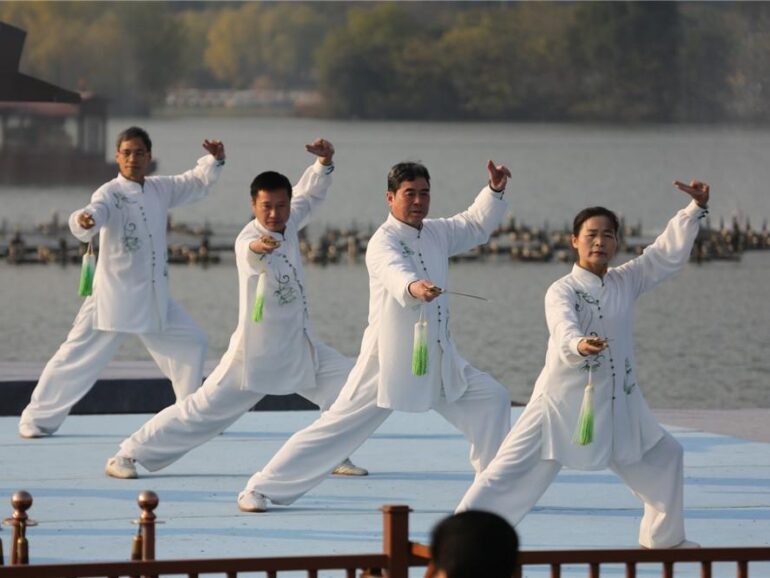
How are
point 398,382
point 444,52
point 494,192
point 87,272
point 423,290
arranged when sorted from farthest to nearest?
point 444,52 < point 87,272 < point 494,192 < point 398,382 < point 423,290

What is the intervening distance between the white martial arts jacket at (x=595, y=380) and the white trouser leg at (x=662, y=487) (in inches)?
1.8

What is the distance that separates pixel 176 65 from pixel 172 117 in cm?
173

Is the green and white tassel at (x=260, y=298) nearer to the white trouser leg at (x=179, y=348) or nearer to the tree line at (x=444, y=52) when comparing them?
the white trouser leg at (x=179, y=348)

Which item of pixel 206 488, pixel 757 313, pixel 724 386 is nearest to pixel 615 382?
pixel 206 488

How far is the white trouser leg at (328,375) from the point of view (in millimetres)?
7340

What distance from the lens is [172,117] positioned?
36844mm

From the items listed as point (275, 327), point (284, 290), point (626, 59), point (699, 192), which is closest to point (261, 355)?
point (275, 327)

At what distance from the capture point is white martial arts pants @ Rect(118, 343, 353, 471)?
23.6ft

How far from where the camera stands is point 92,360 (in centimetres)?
844

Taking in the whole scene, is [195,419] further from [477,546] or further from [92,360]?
[477,546]

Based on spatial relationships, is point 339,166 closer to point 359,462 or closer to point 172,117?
point 172,117

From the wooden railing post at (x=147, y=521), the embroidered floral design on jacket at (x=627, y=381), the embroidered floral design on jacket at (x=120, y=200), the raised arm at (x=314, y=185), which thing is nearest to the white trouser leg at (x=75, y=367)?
the embroidered floral design on jacket at (x=120, y=200)

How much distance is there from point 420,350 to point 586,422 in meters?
0.78

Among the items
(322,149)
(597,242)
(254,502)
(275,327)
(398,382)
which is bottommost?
(254,502)
